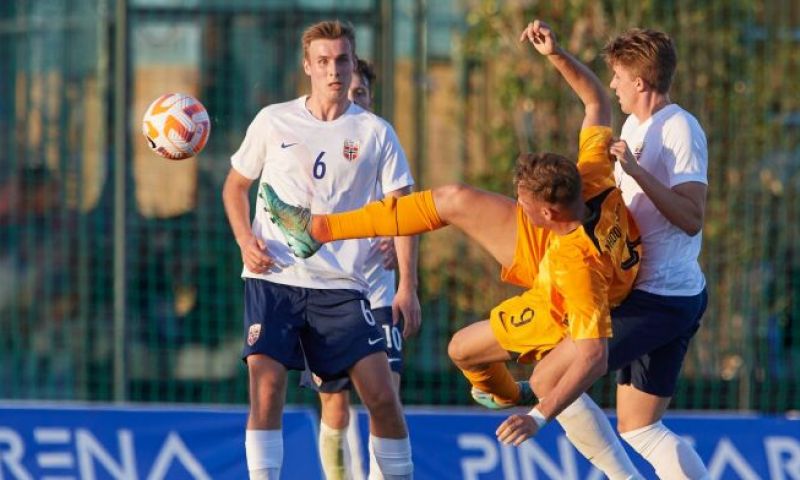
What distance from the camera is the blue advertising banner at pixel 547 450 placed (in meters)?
8.53

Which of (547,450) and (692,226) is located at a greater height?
(692,226)

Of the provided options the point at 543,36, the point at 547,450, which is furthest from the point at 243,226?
the point at 547,450

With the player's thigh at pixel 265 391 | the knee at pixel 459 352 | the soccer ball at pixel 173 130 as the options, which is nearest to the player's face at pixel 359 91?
the soccer ball at pixel 173 130

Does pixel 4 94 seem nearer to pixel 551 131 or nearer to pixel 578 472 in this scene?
pixel 551 131

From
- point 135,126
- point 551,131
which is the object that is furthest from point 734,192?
point 135,126

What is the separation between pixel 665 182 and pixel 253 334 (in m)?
1.75

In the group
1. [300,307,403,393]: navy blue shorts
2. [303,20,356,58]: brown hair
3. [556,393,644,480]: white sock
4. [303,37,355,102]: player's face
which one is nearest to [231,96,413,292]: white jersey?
[303,37,355,102]: player's face

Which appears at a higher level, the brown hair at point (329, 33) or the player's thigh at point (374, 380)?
the brown hair at point (329, 33)

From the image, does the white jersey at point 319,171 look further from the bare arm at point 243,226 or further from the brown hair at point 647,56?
the brown hair at point 647,56

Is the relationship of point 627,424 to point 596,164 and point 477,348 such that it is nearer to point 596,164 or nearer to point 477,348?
point 477,348

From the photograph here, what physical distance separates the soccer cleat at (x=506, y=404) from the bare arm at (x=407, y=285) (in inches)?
24.5

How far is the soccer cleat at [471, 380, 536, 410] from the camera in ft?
22.2

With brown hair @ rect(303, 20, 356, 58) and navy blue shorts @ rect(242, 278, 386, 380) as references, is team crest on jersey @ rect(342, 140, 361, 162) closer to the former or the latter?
brown hair @ rect(303, 20, 356, 58)

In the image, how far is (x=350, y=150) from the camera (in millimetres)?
6992
